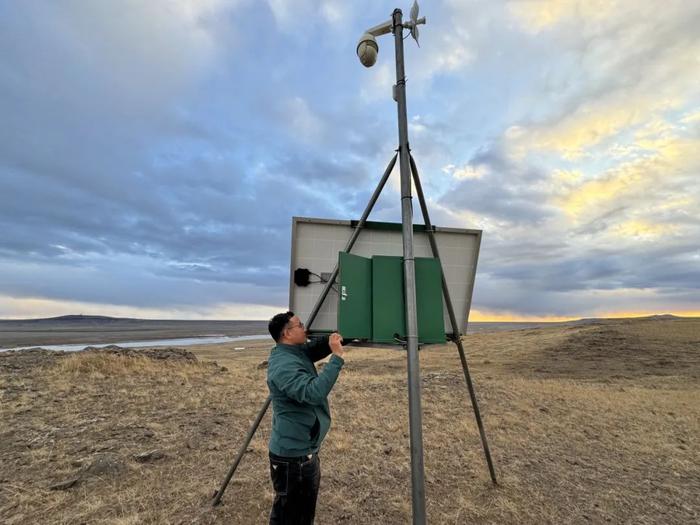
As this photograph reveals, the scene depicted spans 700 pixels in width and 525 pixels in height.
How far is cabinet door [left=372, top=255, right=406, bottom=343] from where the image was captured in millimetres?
3545

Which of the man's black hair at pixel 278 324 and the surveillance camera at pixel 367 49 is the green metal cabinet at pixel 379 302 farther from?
the surveillance camera at pixel 367 49

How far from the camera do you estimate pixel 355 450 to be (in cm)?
666

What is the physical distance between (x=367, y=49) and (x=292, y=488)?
397cm

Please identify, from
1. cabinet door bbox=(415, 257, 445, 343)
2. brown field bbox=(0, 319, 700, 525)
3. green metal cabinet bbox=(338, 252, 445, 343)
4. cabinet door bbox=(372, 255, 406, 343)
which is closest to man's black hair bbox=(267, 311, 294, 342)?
green metal cabinet bbox=(338, 252, 445, 343)

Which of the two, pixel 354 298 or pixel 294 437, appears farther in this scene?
pixel 354 298

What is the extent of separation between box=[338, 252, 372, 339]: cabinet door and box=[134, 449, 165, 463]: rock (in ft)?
15.7

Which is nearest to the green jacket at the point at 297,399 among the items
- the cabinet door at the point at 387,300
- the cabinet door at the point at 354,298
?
the cabinet door at the point at 354,298

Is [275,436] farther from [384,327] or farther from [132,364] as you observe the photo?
[132,364]

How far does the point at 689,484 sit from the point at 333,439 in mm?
5652

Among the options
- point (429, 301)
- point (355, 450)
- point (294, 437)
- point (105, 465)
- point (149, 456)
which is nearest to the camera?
point (294, 437)

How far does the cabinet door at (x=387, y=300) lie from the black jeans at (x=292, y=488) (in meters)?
1.23

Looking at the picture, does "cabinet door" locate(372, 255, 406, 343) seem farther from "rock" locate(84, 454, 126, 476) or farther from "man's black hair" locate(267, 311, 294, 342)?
"rock" locate(84, 454, 126, 476)

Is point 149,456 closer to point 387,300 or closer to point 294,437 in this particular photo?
point 294,437

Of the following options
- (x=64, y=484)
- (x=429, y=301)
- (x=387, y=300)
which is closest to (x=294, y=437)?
(x=387, y=300)
